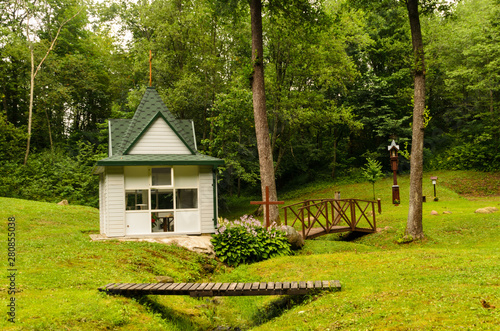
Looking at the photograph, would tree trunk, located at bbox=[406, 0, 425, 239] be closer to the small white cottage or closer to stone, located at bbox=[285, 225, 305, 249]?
stone, located at bbox=[285, 225, 305, 249]

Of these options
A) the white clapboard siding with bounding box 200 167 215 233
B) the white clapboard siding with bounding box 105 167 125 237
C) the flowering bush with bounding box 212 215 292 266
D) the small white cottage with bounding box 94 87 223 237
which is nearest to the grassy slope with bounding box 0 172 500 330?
the flowering bush with bounding box 212 215 292 266

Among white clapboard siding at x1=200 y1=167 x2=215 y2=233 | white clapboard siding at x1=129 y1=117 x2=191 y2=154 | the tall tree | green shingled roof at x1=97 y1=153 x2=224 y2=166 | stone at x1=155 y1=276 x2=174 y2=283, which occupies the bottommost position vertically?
stone at x1=155 y1=276 x2=174 y2=283

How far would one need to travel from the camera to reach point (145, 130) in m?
13.9

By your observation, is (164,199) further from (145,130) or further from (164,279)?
(164,279)

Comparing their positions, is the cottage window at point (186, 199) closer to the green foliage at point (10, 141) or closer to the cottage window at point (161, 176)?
the cottage window at point (161, 176)

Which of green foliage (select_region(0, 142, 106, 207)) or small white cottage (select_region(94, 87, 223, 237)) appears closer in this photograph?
small white cottage (select_region(94, 87, 223, 237))

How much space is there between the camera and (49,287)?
7211 mm

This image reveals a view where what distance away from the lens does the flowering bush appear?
11.9m

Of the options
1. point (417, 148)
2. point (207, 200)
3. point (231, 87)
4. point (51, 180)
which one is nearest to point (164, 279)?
point (207, 200)

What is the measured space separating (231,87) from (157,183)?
12.6 meters

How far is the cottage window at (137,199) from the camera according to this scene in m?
13.4

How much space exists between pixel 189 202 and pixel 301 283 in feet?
23.2

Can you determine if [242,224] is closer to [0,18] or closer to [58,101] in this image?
[58,101]

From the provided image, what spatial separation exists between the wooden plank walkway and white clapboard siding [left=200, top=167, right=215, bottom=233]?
6172mm
